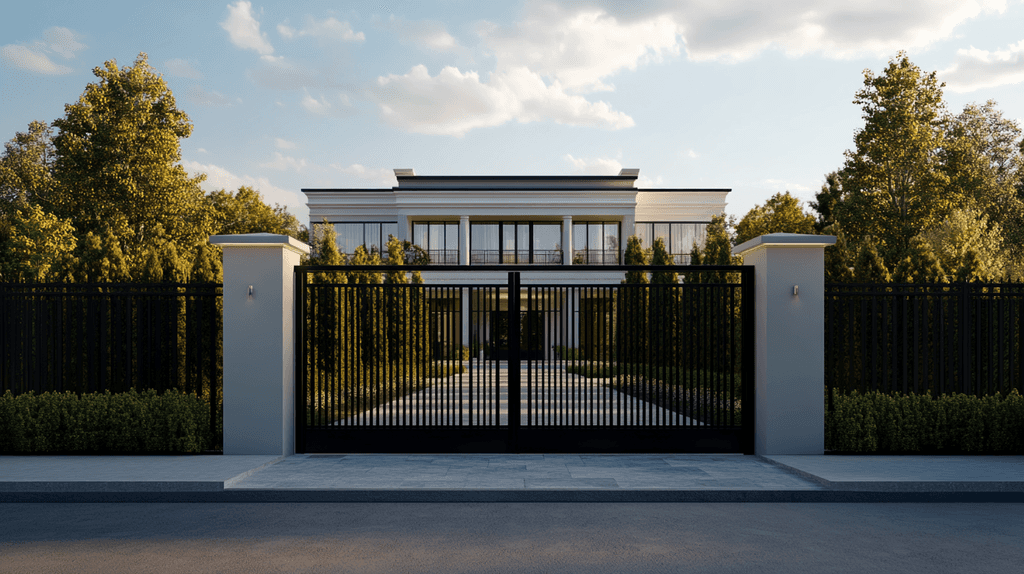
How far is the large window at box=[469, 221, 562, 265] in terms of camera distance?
1682 inches

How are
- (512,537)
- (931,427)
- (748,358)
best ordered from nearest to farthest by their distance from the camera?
(512,537), (931,427), (748,358)

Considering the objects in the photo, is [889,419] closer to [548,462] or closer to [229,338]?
[548,462]

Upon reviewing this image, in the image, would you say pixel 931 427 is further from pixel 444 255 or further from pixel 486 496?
pixel 444 255

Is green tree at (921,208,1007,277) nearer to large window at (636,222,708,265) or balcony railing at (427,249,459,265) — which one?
large window at (636,222,708,265)

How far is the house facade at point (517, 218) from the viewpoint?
4031cm

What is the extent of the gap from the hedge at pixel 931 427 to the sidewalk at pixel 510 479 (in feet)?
0.90

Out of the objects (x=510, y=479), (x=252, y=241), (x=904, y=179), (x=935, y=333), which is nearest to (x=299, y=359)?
(x=252, y=241)

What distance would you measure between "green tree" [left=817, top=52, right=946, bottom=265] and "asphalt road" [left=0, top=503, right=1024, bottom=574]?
25530 millimetres

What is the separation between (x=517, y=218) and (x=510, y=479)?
35.3 metres

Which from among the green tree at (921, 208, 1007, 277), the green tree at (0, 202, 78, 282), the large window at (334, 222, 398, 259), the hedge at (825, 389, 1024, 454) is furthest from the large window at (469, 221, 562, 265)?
the hedge at (825, 389, 1024, 454)

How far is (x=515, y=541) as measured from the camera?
19.2 ft

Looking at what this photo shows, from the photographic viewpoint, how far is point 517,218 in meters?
42.6

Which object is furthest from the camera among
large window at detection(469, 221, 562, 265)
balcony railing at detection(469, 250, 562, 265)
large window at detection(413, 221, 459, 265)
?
large window at detection(413, 221, 459, 265)

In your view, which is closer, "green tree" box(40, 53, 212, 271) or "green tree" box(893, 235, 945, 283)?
"green tree" box(893, 235, 945, 283)
